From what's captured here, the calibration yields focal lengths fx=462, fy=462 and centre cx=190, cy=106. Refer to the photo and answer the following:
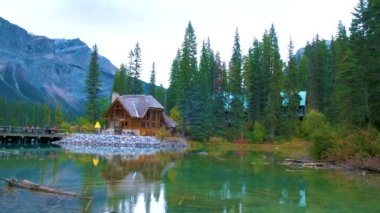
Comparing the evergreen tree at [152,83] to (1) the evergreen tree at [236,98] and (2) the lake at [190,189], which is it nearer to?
(1) the evergreen tree at [236,98]

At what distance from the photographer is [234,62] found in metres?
80.4

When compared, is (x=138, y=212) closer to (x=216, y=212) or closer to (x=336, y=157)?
(x=216, y=212)

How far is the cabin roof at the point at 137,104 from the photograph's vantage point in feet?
218

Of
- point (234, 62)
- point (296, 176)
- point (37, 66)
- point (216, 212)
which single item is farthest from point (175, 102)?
point (37, 66)

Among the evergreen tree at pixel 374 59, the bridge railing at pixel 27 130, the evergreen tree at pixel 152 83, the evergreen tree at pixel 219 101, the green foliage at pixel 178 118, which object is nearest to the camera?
the evergreen tree at pixel 374 59

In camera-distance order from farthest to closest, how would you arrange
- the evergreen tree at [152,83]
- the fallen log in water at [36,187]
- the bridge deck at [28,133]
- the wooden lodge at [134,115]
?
the evergreen tree at [152,83]
the wooden lodge at [134,115]
the bridge deck at [28,133]
the fallen log in water at [36,187]

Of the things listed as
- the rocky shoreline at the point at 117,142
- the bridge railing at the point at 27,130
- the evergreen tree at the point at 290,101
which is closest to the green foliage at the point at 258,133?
the evergreen tree at the point at 290,101

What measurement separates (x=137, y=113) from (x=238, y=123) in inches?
622

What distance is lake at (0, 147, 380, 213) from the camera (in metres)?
15.9

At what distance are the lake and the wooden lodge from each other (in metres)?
35.2

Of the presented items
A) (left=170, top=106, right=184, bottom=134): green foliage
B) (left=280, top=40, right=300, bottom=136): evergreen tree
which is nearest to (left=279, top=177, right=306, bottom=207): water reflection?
(left=280, top=40, right=300, bottom=136): evergreen tree

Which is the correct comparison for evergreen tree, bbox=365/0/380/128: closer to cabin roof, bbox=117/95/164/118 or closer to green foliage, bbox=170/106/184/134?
cabin roof, bbox=117/95/164/118

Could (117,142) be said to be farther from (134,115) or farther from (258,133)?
(258,133)

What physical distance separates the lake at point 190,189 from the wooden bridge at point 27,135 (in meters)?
28.7
